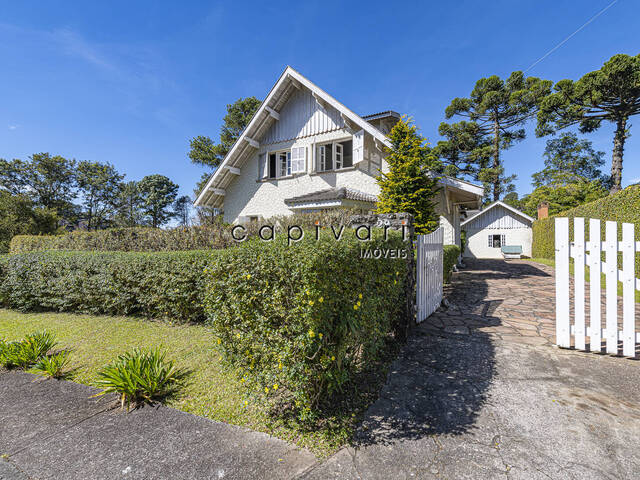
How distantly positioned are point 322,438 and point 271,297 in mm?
1173

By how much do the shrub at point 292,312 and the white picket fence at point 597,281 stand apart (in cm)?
294

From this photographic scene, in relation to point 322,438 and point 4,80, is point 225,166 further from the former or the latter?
point 322,438

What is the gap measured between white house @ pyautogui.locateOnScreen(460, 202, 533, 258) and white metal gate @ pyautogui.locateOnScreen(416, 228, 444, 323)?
70.2 feet

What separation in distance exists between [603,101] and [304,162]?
72.2ft

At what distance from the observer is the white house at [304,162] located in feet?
34.9

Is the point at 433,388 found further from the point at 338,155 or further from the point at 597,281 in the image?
the point at 338,155

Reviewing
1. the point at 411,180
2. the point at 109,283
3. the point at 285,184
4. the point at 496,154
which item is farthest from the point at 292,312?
the point at 496,154

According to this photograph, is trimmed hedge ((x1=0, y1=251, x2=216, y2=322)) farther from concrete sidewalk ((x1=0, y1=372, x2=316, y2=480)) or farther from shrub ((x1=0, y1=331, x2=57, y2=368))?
concrete sidewalk ((x1=0, y1=372, x2=316, y2=480))

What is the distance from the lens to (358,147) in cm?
1062

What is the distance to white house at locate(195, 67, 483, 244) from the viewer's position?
10625 millimetres

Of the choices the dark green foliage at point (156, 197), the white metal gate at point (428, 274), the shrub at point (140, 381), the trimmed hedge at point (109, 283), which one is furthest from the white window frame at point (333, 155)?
the dark green foliage at point (156, 197)

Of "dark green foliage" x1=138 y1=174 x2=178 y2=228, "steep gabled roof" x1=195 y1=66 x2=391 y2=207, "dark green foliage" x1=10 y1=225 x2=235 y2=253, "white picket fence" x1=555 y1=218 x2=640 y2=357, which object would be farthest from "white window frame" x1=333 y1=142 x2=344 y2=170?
"dark green foliage" x1=138 y1=174 x2=178 y2=228

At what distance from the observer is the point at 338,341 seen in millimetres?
2244

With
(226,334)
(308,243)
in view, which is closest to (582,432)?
(308,243)
